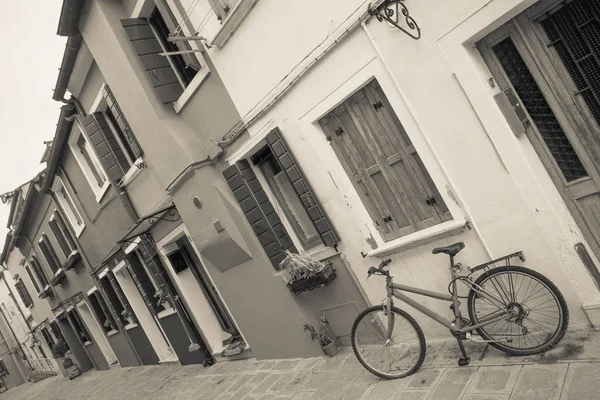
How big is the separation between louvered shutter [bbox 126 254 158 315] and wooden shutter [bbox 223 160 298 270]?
4.98 m

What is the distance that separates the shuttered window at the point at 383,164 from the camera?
496 centimetres

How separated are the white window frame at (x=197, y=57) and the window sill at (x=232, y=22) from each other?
46 cm

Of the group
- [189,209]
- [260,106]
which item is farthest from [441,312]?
[189,209]

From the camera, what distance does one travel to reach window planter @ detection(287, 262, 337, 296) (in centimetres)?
596

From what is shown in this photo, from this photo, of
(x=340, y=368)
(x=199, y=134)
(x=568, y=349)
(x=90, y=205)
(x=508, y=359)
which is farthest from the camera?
(x=90, y=205)

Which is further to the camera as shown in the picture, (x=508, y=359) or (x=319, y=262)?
(x=319, y=262)

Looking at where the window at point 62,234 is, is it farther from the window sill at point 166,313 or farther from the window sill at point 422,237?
the window sill at point 422,237

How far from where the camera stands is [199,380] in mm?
8633

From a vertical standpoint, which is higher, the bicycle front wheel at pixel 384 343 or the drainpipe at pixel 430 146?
the drainpipe at pixel 430 146

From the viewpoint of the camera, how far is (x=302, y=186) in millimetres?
5824

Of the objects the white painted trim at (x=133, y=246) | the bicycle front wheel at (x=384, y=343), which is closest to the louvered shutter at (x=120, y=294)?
the white painted trim at (x=133, y=246)

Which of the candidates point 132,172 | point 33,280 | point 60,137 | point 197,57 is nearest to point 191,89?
point 197,57

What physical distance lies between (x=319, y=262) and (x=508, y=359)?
264cm

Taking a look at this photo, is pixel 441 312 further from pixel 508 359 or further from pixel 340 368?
pixel 340 368
